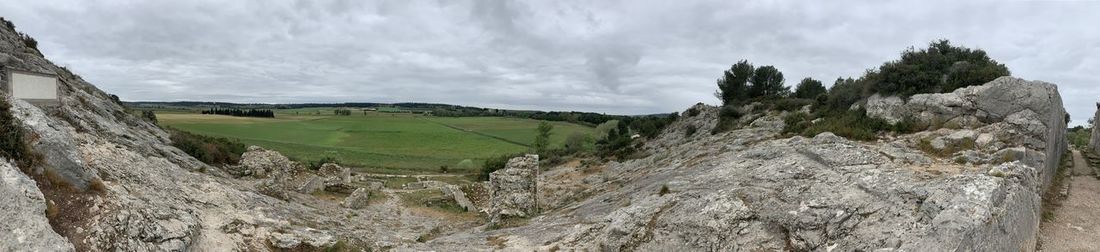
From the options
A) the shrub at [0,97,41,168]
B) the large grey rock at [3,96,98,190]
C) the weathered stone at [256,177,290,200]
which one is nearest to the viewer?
the shrub at [0,97,41,168]

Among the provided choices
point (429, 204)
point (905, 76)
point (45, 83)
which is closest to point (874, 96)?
point (905, 76)

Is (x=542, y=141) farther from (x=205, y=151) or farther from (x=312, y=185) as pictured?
(x=205, y=151)

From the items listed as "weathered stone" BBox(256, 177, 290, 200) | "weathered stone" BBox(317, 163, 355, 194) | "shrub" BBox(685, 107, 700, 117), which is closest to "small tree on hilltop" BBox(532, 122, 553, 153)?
"shrub" BBox(685, 107, 700, 117)

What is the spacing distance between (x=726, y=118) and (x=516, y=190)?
796 inches

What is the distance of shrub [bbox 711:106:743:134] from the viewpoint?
3658 cm

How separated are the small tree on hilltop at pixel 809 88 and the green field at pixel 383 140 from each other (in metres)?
35.7

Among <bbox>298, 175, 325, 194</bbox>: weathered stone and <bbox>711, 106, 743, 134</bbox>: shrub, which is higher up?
<bbox>711, 106, 743, 134</bbox>: shrub

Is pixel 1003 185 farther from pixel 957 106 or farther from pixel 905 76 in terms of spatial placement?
pixel 905 76

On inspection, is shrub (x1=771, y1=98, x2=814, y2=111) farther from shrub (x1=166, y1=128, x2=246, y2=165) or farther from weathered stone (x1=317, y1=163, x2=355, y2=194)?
shrub (x1=166, y1=128, x2=246, y2=165)

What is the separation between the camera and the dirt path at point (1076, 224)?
1512 centimetres

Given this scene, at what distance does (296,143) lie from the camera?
7519 centimetres

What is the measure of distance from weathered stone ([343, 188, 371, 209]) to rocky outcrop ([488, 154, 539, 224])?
23.1 ft

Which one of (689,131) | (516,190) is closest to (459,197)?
(516,190)

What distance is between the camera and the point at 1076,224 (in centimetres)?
1678
